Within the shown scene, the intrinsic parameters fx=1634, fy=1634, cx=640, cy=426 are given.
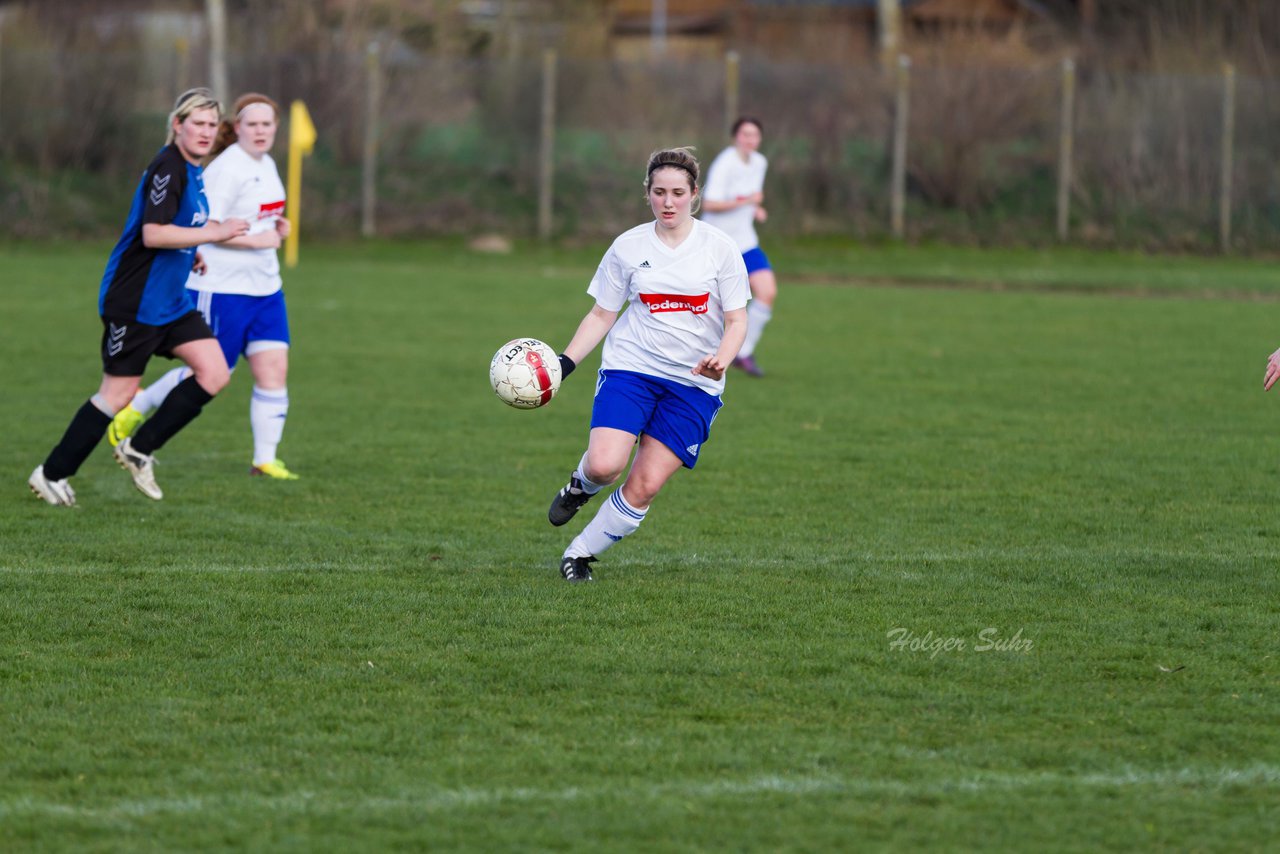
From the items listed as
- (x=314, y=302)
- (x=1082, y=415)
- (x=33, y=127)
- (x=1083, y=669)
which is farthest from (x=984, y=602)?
(x=33, y=127)

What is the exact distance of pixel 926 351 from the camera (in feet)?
47.8

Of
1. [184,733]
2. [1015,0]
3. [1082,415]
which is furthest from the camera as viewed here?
[1015,0]

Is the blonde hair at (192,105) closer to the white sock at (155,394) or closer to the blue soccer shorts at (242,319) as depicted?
the blue soccer shorts at (242,319)

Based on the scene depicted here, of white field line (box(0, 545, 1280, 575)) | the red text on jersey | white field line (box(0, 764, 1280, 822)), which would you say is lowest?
white field line (box(0, 545, 1280, 575))

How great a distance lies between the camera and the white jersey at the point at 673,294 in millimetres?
6145

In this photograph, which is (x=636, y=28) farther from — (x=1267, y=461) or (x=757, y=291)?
(x=1267, y=461)

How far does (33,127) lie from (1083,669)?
77.4ft

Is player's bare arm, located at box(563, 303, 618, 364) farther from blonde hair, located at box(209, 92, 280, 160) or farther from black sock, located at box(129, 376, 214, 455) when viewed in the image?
blonde hair, located at box(209, 92, 280, 160)

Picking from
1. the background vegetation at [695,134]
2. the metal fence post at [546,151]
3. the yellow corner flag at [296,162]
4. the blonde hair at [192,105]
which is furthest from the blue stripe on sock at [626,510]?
the background vegetation at [695,134]

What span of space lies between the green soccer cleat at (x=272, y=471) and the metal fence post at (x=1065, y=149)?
772 inches

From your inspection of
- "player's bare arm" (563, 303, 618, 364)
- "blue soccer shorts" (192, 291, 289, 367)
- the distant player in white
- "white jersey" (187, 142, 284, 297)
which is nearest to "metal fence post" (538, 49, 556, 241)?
the distant player in white

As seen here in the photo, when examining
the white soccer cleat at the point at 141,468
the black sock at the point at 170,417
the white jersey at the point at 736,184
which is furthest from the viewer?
the white jersey at the point at 736,184

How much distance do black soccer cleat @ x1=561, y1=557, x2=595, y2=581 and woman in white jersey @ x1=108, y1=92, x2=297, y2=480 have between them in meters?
2.78

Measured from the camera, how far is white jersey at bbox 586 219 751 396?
20.2 feet
